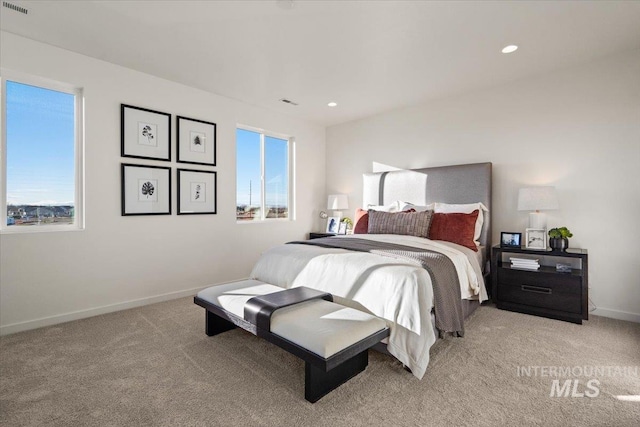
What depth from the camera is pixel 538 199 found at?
3.14 m

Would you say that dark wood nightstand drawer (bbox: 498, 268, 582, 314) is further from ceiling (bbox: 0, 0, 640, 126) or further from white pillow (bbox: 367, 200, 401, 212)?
ceiling (bbox: 0, 0, 640, 126)

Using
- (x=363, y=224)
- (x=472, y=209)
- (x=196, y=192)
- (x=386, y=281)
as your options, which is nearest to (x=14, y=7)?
(x=196, y=192)

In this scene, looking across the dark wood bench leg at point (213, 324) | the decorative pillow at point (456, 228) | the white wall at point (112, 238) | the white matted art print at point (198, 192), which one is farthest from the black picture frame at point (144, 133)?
the decorative pillow at point (456, 228)

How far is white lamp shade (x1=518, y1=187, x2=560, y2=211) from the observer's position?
10.2ft

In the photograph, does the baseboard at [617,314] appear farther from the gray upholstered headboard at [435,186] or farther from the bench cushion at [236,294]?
the bench cushion at [236,294]

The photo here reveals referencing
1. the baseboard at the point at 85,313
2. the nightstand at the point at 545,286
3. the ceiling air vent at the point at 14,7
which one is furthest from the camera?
the nightstand at the point at 545,286

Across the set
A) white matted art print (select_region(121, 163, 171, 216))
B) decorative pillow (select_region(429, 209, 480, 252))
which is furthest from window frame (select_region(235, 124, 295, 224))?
decorative pillow (select_region(429, 209, 480, 252))

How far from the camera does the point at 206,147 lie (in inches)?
157

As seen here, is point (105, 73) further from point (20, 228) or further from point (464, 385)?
point (464, 385)

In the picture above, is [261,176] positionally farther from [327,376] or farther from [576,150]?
[576,150]

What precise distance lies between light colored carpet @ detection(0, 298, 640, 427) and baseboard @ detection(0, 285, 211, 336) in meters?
0.13

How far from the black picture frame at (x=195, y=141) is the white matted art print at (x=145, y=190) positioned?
0.30 m

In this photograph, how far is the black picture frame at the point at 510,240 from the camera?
3375 millimetres

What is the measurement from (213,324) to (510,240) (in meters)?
3.14
